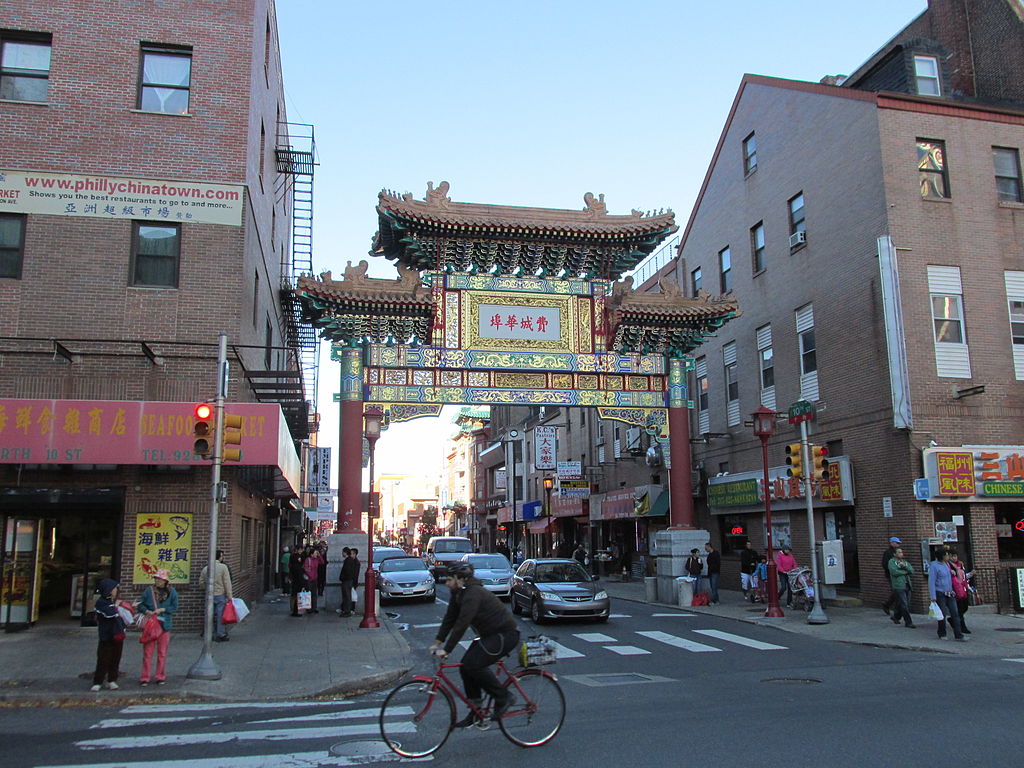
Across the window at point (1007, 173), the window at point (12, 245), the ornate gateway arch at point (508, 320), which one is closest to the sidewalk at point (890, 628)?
the ornate gateway arch at point (508, 320)

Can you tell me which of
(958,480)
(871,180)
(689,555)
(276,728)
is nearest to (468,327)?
(689,555)

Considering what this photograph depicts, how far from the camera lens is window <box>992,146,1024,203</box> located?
2161 cm

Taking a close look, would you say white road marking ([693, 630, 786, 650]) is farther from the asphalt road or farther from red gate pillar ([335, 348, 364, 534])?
red gate pillar ([335, 348, 364, 534])

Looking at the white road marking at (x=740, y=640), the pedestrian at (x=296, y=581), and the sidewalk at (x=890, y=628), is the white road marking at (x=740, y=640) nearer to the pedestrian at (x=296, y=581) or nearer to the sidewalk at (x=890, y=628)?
the sidewalk at (x=890, y=628)

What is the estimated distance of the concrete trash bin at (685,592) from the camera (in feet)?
73.4

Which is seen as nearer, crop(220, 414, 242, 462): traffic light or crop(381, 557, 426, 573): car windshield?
crop(220, 414, 242, 462): traffic light

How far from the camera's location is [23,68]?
17391 mm

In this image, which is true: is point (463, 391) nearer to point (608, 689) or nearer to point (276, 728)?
point (608, 689)

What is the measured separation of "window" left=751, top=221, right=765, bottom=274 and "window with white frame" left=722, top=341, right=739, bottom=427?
2882mm

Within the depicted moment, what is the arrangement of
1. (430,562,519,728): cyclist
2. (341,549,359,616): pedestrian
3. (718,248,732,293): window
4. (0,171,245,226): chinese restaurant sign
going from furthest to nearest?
(718,248,732,293): window → (341,549,359,616): pedestrian → (0,171,245,226): chinese restaurant sign → (430,562,519,728): cyclist

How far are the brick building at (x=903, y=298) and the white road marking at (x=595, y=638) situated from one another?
775cm

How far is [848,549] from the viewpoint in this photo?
21.8m

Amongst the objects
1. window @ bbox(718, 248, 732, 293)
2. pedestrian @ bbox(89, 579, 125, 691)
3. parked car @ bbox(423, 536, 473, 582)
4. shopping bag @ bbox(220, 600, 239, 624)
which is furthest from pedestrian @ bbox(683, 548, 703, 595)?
pedestrian @ bbox(89, 579, 125, 691)

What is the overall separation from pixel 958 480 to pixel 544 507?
3393cm
